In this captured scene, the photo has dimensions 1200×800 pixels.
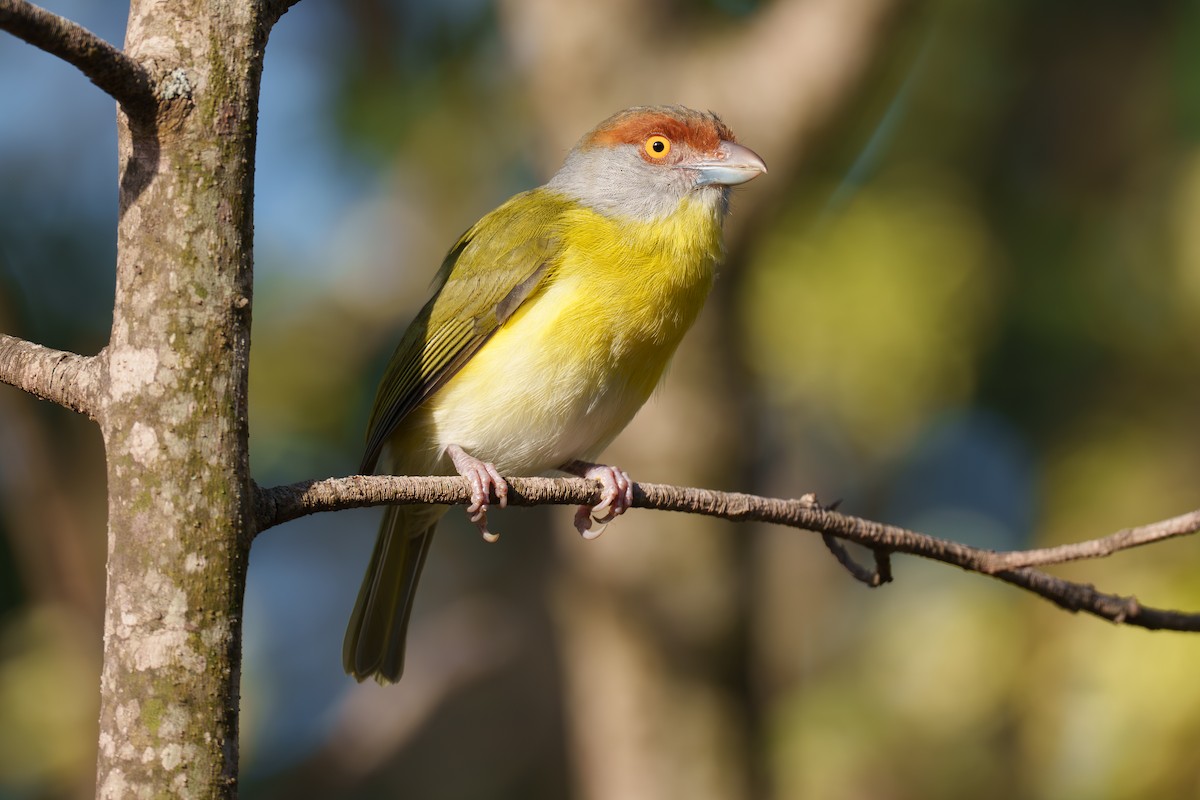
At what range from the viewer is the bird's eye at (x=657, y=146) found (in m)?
4.04

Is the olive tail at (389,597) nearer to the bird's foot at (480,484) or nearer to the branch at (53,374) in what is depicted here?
the bird's foot at (480,484)

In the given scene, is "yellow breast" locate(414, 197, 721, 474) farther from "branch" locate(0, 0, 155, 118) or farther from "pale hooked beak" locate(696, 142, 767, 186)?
"branch" locate(0, 0, 155, 118)

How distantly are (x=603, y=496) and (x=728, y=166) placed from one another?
173 cm

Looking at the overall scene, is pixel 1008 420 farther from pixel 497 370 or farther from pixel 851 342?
pixel 497 370

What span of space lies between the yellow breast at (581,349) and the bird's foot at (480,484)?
117 mm

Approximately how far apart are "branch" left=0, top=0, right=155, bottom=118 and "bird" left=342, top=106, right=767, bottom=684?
167 cm

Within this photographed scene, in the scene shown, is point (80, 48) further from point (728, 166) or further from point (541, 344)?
point (728, 166)

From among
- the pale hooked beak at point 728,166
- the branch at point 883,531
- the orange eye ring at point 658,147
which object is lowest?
the branch at point 883,531

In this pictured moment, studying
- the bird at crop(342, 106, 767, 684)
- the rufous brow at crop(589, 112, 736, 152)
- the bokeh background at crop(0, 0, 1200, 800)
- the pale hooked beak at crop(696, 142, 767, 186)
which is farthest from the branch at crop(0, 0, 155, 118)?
the bokeh background at crop(0, 0, 1200, 800)

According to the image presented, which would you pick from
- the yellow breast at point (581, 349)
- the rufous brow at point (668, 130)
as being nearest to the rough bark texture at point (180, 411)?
the yellow breast at point (581, 349)

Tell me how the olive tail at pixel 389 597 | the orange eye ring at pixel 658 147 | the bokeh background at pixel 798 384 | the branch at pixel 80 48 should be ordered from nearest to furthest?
the branch at pixel 80 48 → the olive tail at pixel 389 597 → the orange eye ring at pixel 658 147 → the bokeh background at pixel 798 384

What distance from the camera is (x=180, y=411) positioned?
1677mm

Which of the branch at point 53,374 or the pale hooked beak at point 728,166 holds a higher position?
the pale hooked beak at point 728,166

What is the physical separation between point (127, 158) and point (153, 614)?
0.64 m
